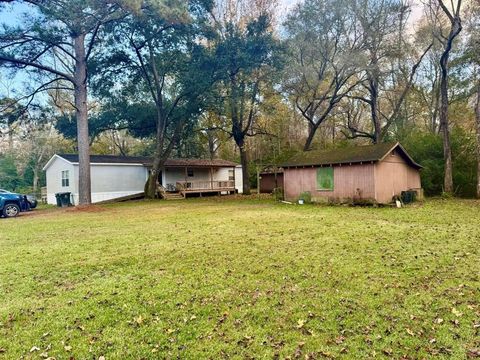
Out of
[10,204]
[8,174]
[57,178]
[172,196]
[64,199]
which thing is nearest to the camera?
[10,204]

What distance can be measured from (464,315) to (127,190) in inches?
898

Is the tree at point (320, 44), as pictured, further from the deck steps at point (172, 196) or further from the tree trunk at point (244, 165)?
the deck steps at point (172, 196)

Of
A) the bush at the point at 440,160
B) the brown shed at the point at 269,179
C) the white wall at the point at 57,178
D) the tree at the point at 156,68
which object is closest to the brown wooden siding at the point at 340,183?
the bush at the point at 440,160

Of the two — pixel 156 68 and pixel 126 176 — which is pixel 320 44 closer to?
pixel 156 68

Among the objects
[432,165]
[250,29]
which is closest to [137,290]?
[250,29]

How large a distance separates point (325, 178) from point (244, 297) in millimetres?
12893

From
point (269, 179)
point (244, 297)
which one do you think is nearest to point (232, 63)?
point (269, 179)

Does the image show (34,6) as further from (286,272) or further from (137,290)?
(286,272)

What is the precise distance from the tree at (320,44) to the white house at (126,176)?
1001 cm

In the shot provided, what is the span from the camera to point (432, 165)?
60.8 feet

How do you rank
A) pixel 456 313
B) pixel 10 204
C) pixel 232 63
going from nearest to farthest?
pixel 456 313 → pixel 10 204 → pixel 232 63

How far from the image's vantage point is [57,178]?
22734 millimetres

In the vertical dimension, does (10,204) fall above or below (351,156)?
below

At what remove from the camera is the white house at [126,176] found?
21594mm
